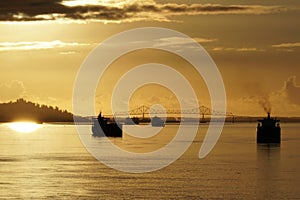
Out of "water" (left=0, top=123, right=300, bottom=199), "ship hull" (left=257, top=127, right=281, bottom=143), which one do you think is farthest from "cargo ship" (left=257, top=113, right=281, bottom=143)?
"water" (left=0, top=123, right=300, bottom=199)

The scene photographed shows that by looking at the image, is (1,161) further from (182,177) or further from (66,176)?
(182,177)

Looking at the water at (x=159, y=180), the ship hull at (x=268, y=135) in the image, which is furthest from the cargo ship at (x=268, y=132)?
the water at (x=159, y=180)

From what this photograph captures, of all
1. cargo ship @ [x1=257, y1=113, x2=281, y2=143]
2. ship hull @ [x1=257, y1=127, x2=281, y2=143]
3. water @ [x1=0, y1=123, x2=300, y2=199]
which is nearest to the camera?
water @ [x1=0, y1=123, x2=300, y2=199]

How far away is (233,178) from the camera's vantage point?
97000 mm

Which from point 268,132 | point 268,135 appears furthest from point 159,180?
point 268,135

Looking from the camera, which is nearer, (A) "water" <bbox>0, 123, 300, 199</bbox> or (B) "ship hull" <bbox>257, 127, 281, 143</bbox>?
(A) "water" <bbox>0, 123, 300, 199</bbox>

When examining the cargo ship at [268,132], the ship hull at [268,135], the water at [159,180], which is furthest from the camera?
the ship hull at [268,135]

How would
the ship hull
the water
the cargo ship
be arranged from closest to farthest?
the water < the cargo ship < the ship hull

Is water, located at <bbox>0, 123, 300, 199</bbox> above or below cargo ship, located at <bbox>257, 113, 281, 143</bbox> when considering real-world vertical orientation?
below

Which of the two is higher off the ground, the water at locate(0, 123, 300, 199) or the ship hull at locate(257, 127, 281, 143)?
the ship hull at locate(257, 127, 281, 143)

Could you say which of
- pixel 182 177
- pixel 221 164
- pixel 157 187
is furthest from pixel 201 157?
pixel 157 187

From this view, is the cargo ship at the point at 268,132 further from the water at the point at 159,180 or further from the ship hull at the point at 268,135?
the water at the point at 159,180

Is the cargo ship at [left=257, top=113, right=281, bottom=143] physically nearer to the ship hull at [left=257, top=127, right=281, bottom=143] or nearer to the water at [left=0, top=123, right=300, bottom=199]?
the ship hull at [left=257, top=127, right=281, bottom=143]

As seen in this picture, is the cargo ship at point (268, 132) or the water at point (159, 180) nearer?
the water at point (159, 180)
